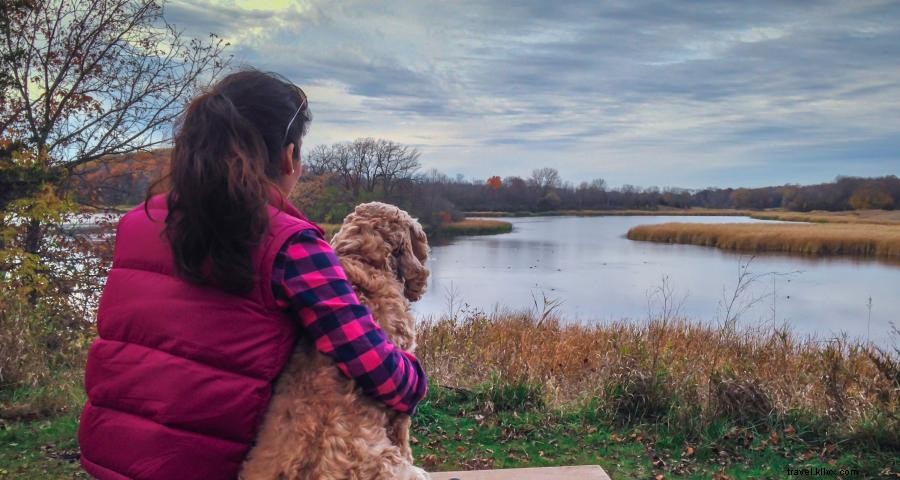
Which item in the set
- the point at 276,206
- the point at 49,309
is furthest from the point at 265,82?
the point at 49,309

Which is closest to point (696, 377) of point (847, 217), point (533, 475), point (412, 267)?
point (533, 475)

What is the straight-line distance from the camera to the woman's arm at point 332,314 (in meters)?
1.38

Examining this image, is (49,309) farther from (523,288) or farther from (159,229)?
(523,288)

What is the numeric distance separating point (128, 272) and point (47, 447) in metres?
3.42

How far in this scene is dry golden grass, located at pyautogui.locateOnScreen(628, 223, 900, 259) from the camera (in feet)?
106

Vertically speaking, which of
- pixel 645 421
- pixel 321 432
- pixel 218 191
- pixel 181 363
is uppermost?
pixel 218 191

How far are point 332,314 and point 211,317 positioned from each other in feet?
0.75

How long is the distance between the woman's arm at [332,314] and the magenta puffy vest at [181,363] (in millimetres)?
30

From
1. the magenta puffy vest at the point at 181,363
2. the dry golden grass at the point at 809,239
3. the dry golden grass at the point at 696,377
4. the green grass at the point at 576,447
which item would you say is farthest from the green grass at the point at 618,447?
the dry golden grass at the point at 809,239

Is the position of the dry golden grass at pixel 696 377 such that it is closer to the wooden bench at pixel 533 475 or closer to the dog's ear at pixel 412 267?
the wooden bench at pixel 533 475

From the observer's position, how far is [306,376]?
1456 mm

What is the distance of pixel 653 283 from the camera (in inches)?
804

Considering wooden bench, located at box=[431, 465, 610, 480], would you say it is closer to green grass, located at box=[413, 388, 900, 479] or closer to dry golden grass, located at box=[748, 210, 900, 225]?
green grass, located at box=[413, 388, 900, 479]

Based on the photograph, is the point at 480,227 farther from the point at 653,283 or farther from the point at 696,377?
the point at 696,377
